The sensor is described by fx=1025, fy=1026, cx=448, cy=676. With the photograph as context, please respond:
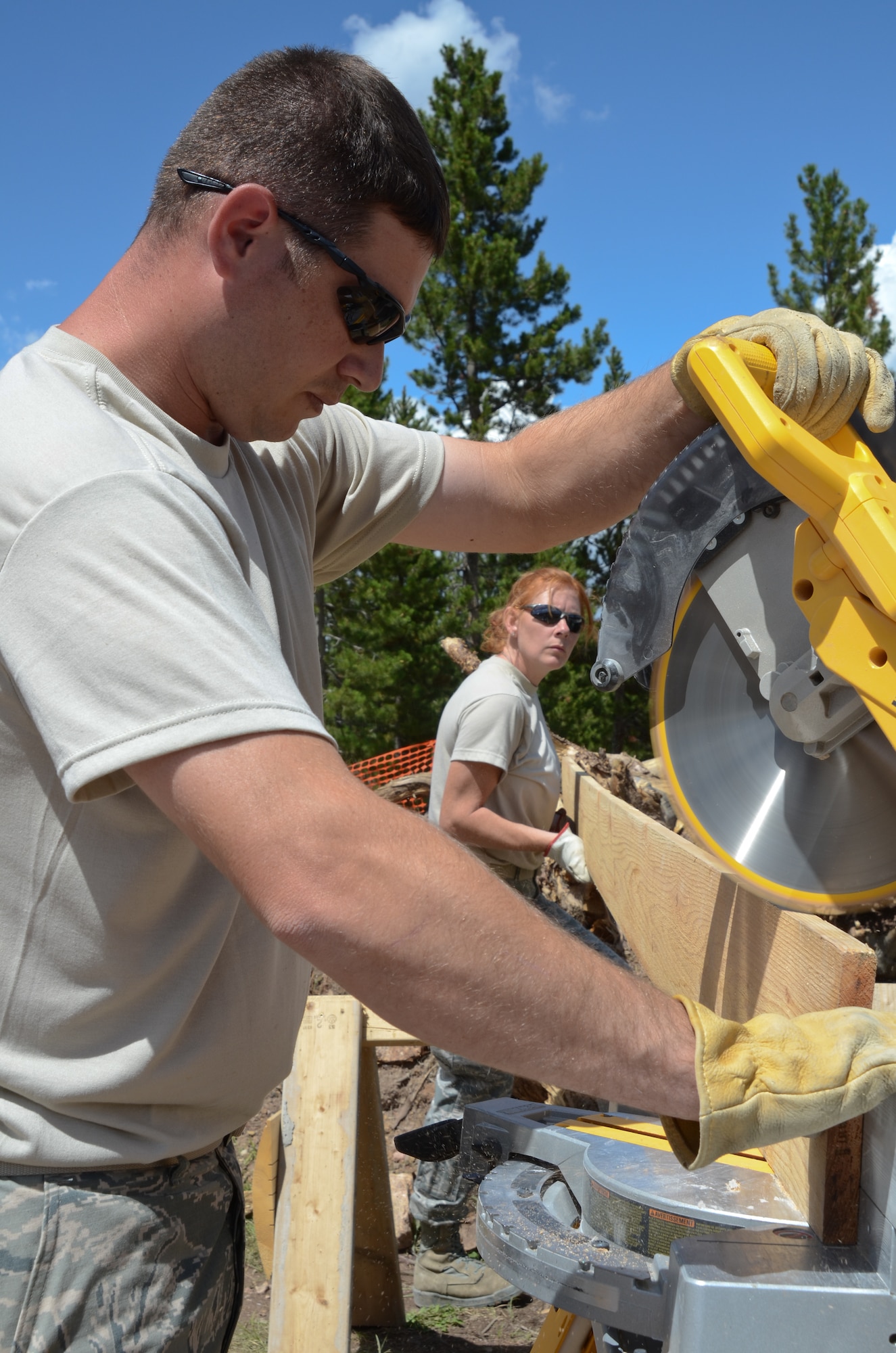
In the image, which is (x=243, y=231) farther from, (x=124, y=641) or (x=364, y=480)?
(x=364, y=480)

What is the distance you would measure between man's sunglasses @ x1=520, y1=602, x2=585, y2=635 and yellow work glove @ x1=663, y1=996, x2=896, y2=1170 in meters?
3.54

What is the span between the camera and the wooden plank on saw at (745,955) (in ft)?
4.33

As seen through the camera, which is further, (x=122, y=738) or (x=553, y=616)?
(x=553, y=616)

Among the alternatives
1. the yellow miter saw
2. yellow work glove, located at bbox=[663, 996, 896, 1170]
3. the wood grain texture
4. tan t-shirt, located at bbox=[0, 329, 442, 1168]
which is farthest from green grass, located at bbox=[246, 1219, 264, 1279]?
yellow work glove, located at bbox=[663, 996, 896, 1170]

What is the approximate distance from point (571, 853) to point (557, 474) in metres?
2.35

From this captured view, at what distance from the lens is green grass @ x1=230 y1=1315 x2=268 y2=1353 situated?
3.56 m

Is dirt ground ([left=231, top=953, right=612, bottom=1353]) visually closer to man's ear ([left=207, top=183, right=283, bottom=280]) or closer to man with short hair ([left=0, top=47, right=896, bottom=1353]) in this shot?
man with short hair ([left=0, top=47, right=896, bottom=1353])

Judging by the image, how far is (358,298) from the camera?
4.94 ft

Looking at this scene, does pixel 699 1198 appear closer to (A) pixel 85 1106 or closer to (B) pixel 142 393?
(A) pixel 85 1106

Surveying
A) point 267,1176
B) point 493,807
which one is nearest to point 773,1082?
point 267,1176

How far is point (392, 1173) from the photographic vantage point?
474cm

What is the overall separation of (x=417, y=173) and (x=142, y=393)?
0.53 metres

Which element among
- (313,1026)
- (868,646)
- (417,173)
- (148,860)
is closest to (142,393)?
(417,173)

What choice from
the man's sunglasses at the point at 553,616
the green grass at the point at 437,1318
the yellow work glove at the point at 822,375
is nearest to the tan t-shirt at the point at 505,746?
the man's sunglasses at the point at 553,616
